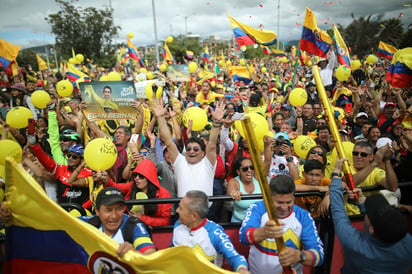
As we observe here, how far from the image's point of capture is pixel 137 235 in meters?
2.27

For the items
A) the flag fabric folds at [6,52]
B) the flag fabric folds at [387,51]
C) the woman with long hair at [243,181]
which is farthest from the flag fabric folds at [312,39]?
the flag fabric folds at [6,52]

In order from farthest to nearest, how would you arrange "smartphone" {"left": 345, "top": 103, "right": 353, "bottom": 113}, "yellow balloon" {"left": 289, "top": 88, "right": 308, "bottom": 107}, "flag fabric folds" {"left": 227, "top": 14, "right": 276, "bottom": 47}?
1. "flag fabric folds" {"left": 227, "top": 14, "right": 276, "bottom": 47}
2. "smartphone" {"left": 345, "top": 103, "right": 353, "bottom": 113}
3. "yellow balloon" {"left": 289, "top": 88, "right": 308, "bottom": 107}

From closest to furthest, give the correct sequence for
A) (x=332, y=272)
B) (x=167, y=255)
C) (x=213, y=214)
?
(x=167, y=255), (x=332, y=272), (x=213, y=214)

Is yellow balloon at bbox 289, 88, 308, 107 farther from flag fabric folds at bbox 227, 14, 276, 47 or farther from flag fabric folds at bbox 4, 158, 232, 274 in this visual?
flag fabric folds at bbox 4, 158, 232, 274

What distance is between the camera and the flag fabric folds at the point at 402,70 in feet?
15.7

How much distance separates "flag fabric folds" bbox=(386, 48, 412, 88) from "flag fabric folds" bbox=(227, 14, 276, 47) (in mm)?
4418

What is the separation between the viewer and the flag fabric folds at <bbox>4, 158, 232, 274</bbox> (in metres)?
1.69

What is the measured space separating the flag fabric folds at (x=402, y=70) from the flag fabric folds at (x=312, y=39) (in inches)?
105

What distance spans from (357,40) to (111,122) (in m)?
25.9

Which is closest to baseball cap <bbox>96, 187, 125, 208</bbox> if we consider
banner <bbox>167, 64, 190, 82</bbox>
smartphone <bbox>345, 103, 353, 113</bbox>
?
smartphone <bbox>345, 103, 353, 113</bbox>

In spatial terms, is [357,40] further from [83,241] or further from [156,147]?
Answer: [83,241]

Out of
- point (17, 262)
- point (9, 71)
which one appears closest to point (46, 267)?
point (17, 262)

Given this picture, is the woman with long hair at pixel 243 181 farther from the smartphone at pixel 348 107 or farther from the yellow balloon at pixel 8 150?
the smartphone at pixel 348 107

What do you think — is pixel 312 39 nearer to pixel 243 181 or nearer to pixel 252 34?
pixel 252 34
